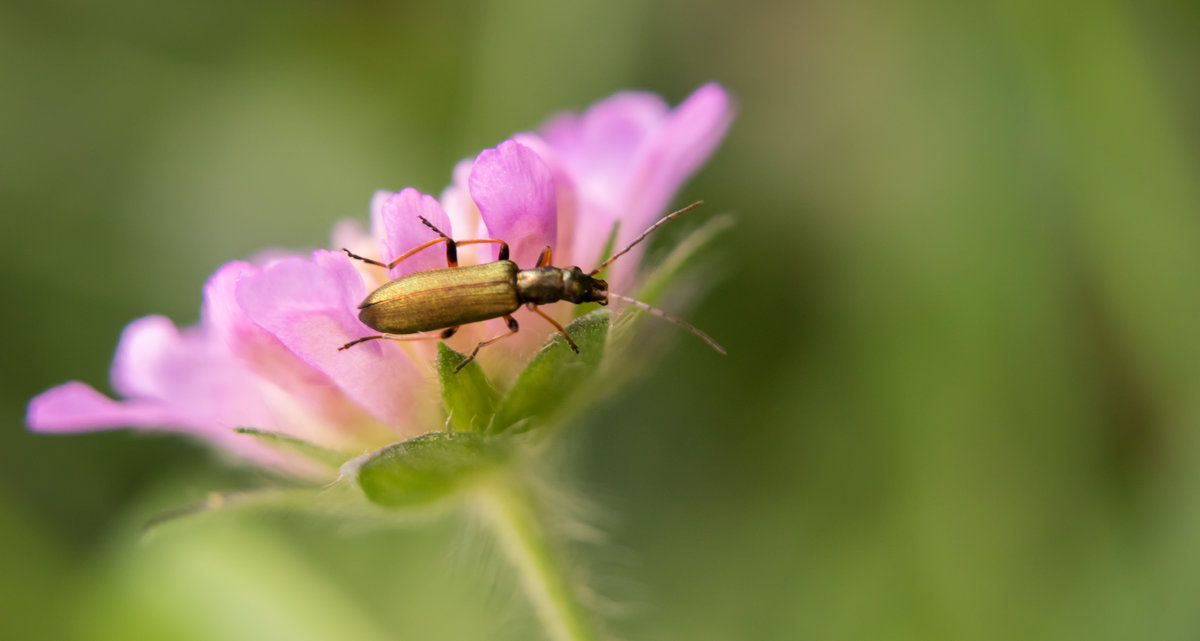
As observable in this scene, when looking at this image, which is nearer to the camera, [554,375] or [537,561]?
[554,375]

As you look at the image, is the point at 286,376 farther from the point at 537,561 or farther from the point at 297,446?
the point at 537,561

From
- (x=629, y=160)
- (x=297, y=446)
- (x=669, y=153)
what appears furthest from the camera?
(x=629, y=160)

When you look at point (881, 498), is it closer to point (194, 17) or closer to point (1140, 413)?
point (1140, 413)

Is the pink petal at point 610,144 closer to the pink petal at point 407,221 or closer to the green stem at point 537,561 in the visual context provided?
the pink petal at point 407,221

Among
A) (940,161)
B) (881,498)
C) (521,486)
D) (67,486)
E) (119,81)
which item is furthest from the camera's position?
(119,81)

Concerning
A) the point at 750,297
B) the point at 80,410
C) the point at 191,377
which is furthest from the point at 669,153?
the point at 750,297

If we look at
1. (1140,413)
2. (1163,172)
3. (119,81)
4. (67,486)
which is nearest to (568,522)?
(1140,413)

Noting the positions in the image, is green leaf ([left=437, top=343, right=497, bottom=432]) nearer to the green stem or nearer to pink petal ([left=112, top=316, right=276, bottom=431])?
the green stem

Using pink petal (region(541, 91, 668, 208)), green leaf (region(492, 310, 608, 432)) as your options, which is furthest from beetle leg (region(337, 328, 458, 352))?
pink petal (region(541, 91, 668, 208))
